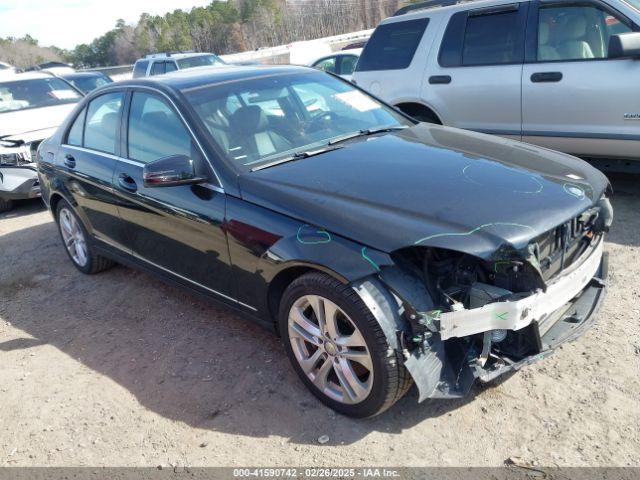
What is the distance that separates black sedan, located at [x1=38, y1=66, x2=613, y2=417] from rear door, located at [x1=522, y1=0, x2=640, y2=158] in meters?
1.93

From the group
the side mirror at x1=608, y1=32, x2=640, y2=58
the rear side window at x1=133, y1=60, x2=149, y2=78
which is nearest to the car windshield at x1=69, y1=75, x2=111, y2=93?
the rear side window at x1=133, y1=60, x2=149, y2=78

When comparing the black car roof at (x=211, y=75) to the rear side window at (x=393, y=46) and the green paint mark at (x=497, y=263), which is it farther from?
the rear side window at (x=393, y=46)

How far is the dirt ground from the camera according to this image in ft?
8.83

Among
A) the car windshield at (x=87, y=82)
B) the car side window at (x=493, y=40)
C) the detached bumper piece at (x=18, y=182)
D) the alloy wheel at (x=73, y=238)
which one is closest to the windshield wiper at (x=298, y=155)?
the alloy wheel at (x=73, y=238)

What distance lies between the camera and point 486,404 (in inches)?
115

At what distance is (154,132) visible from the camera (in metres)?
3.86

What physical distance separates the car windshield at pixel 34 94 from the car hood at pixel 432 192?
7180 millimetres

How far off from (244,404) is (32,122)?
6932 mm

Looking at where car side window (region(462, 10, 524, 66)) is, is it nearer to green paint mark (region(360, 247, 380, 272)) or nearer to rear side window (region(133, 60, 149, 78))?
green paint mark (region(360, 247, 380, 272))

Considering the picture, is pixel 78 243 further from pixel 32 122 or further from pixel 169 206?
pixel 32 122

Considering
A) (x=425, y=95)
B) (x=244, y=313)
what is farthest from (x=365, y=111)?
(x=425, y=95)

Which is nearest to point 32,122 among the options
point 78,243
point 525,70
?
point 78,243

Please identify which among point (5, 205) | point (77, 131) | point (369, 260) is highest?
point (77, 131)

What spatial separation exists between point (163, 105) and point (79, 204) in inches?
60.8
